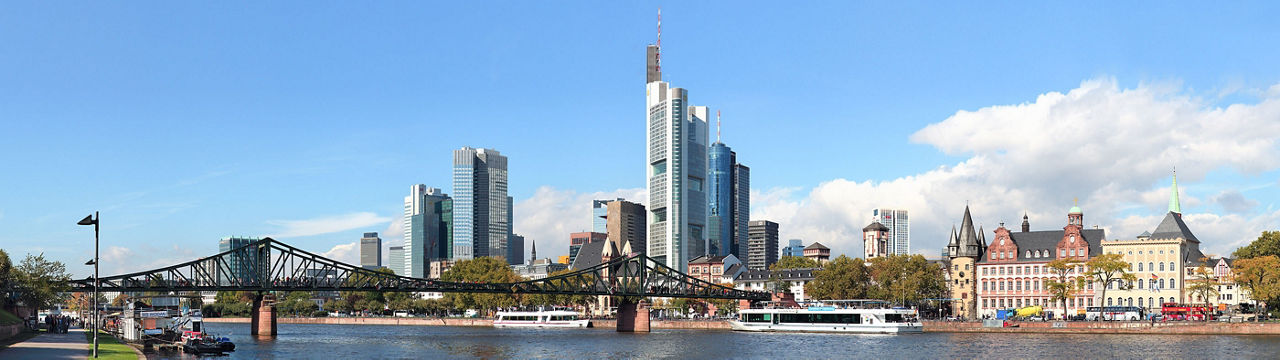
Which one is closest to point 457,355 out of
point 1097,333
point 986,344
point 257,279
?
point 986,344

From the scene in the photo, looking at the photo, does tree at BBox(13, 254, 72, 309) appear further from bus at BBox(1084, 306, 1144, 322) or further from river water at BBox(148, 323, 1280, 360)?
bus at BBox(1084, 306, 1144, 322)

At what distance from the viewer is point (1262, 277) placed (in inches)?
5876

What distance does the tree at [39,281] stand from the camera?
119 meters

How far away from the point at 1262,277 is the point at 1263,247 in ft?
50.2

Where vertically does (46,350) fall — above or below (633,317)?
above

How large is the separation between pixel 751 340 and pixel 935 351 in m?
31.7

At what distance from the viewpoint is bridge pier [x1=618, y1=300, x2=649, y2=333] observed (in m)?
172

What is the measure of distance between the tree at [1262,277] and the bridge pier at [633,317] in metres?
75.4

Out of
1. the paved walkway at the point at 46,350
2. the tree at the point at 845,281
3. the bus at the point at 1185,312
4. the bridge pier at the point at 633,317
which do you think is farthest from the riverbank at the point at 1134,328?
the paved walkway at the point at 46,350

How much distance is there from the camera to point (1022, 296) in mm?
197500

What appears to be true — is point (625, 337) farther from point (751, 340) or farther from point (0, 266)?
point (0, 266)

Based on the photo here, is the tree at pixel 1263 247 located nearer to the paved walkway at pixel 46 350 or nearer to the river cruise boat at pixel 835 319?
the river cruise boat at pixel 835 319

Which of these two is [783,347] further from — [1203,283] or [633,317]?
[1203,283]

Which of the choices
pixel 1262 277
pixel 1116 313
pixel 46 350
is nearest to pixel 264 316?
pixel 46 350
